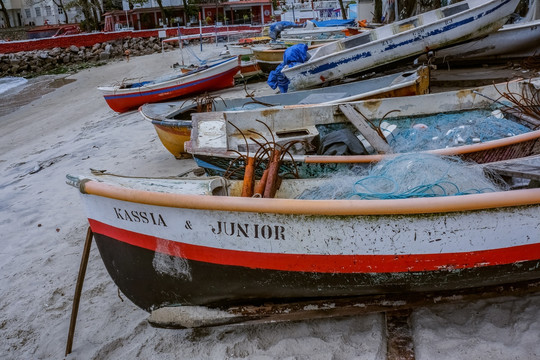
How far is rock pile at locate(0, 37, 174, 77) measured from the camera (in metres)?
27.6

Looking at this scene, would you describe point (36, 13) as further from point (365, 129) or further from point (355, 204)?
point (355, 204)

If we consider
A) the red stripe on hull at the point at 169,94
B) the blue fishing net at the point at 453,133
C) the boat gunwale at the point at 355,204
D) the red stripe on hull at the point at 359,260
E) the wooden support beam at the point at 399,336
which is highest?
the boat gunwale at the point at 355,204

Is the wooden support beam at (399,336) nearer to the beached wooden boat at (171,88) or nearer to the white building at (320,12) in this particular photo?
the beached wooden boat at (171,88)

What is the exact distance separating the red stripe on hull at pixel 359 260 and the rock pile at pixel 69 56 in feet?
→ 93.2

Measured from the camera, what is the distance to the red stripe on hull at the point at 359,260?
2.77 metres

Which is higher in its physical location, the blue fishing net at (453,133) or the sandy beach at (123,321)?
the blue fishing net at (453,133)

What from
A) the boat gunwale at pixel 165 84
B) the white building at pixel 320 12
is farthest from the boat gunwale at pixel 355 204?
the white building at pixel 320 12

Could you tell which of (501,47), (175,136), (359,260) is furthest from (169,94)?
(359,260)

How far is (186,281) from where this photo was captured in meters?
3.17

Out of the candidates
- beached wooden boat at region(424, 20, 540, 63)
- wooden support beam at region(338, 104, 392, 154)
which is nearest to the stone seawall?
beached wooden boat at region(424, 20, 540, 63)

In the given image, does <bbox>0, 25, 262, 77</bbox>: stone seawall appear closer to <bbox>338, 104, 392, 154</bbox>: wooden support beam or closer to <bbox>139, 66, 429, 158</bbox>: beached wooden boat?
<bbox>139, 66, 429, 158</bbox>: beached wooden boat

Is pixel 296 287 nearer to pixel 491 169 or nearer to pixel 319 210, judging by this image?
pixel 319 210

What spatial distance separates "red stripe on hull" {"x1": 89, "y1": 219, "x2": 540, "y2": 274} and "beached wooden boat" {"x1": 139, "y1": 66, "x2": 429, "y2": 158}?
3489 mm

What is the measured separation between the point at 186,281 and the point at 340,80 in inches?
267
